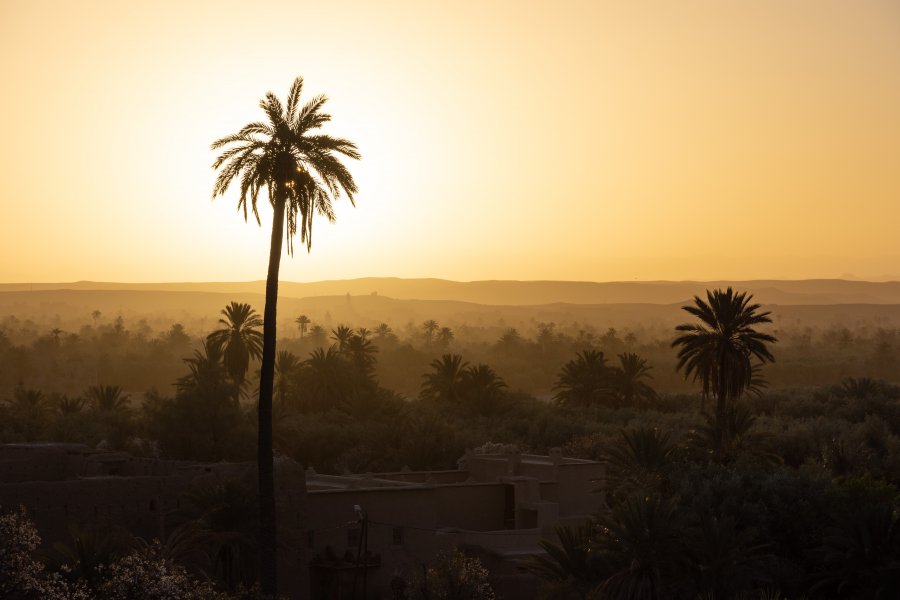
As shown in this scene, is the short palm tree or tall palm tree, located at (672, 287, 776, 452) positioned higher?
tall palm tree, located at (672, 287, 776, 452)

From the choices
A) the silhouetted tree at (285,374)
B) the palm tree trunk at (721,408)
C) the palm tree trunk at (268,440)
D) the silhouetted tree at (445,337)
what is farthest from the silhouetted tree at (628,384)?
the silhouetted tree at (445,337)

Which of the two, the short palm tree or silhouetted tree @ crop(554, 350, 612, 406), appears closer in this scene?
the short palm tree

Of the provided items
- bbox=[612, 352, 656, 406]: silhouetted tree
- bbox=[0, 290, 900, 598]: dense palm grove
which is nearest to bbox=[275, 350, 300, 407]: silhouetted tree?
bbox=[0, 290, 900, 598]: dense palm grove

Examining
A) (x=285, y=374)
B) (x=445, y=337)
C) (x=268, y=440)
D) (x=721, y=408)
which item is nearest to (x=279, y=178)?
(x=268, y=440)

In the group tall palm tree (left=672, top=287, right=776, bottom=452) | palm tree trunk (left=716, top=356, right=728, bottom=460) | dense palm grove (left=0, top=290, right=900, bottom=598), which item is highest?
tall palm tree (left=672, top=287, right=776, bottom=452)

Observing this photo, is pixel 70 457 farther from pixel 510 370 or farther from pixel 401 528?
pixel 510 370

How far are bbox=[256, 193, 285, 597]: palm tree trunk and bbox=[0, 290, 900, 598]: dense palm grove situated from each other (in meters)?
2.30

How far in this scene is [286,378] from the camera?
8119 centimetres

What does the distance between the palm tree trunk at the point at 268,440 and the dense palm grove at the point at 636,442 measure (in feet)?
7.56

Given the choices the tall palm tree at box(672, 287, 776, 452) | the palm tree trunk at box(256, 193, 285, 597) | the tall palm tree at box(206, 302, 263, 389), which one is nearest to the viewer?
the palm tree trunk at box(256, 193, 285, 597)

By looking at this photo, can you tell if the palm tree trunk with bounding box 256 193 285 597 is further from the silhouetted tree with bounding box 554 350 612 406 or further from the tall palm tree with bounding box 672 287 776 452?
the silhouetted tree with bounding box 554 350 612 406

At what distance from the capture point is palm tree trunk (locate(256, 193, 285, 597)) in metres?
31.1

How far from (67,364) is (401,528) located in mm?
103276

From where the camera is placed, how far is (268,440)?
31953 mm
